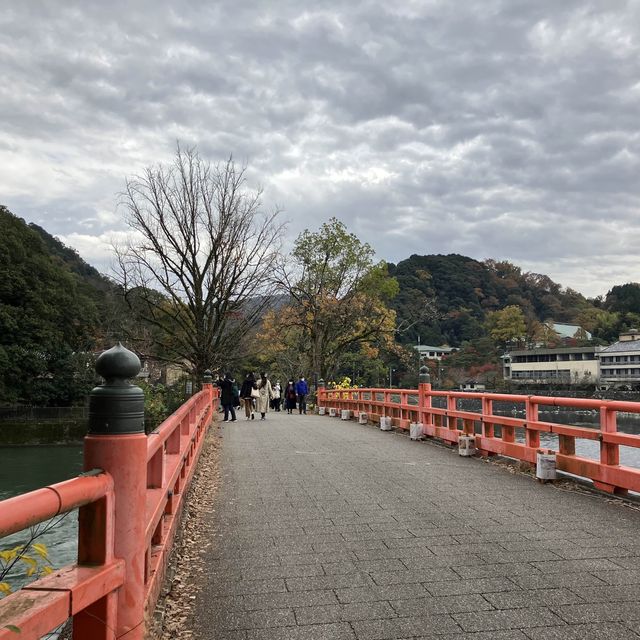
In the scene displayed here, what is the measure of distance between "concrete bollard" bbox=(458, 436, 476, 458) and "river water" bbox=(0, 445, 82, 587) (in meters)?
7.66

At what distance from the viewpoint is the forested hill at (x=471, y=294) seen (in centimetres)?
11569

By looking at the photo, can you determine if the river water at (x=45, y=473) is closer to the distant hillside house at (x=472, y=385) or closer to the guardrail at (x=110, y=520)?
the guardrail at (x=110, y=520)

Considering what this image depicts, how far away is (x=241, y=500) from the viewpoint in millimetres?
7328

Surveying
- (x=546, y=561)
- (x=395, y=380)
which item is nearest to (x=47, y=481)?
(x=546, y=561)

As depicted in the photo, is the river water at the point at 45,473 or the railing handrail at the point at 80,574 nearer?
the railing handrail at the point at 80,574

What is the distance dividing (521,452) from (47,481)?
2494 cm

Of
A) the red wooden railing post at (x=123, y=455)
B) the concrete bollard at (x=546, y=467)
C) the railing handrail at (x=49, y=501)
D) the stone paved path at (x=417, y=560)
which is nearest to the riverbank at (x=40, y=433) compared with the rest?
the stone paved path at (x=417, y=560)

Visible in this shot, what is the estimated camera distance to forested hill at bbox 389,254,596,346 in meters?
116

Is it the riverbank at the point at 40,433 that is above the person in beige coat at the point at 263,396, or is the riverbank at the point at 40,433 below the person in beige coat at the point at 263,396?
below

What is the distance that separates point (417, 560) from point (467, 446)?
6339 mm

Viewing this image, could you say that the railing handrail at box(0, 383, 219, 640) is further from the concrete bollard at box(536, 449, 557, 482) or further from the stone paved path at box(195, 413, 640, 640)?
the concrete bollard at box(536, 449, 557, 482)

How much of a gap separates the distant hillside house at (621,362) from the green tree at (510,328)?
1682cm

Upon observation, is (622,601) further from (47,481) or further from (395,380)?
(395,380)

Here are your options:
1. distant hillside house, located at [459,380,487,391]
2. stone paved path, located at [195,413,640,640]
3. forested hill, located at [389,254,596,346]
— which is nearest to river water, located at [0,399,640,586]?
stone paved path, located at [195,413,640,640]
